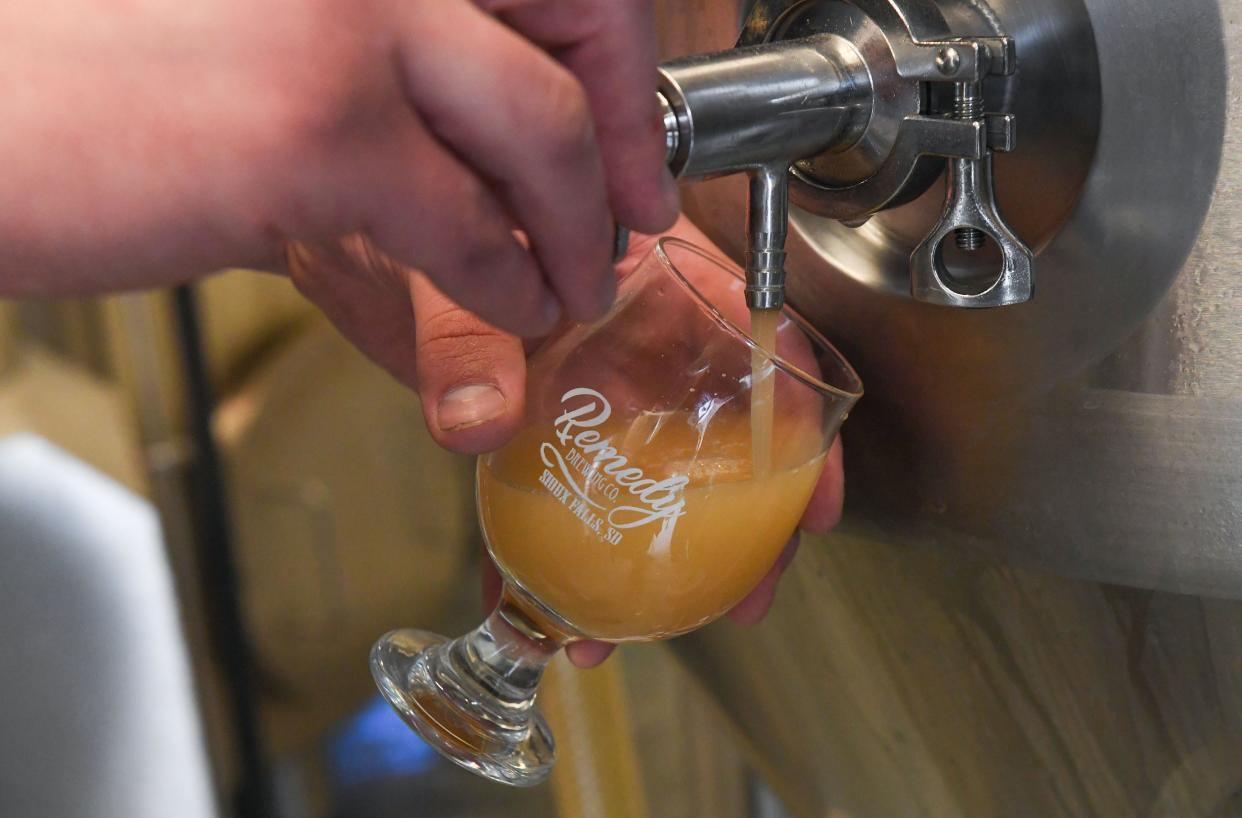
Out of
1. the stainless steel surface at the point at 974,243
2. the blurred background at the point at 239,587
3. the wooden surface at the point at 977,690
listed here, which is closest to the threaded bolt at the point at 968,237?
the stainless steel surface at the point at 974,243

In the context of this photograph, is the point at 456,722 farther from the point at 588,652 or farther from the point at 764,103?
the point at 764,103

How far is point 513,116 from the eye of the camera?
24 cm

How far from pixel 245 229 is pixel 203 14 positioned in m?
0.04

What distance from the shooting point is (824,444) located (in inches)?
14.7

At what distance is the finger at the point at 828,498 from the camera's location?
42 cm

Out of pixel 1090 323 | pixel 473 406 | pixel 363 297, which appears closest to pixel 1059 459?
pixel 1090 323

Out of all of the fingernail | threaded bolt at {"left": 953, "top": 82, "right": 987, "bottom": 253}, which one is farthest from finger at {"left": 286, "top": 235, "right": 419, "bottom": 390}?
threaded bolt at {"left": 953, "top": 82, "right": 987, "bottom": 253}

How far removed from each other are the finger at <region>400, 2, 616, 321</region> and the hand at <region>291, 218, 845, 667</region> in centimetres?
10

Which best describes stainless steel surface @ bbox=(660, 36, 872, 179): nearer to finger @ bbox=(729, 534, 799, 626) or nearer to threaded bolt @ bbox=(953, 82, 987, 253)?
threaded bolt @ bbox=(953, 82, 987, 253)

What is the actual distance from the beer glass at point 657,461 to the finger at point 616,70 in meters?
0.08

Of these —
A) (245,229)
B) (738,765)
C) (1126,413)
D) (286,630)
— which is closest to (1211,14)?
(1126,413)

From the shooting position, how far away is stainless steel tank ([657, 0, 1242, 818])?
31 centimetres

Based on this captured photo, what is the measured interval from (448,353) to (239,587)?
2.55ft

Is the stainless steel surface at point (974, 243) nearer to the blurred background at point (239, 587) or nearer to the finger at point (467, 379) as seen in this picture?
the finger at point (467, 379)
